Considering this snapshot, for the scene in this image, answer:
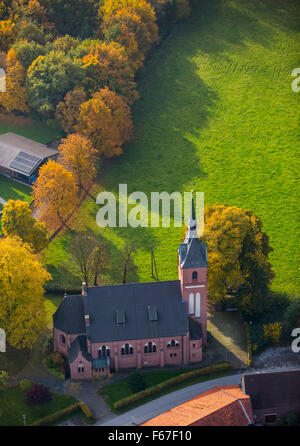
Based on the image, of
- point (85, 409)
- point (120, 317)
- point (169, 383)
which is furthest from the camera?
point (120, 317)

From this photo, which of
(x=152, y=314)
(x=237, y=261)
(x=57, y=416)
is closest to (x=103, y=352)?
(x=152, y=314)

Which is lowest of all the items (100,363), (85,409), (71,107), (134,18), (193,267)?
(85,409)

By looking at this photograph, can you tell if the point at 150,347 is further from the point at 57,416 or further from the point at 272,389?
the point at 272,389

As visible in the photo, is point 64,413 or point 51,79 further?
point 51,79

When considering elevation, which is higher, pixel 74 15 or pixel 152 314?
pixel 74 15

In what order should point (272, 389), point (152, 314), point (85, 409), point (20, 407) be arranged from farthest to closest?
1. point (152, 314)
2. point (20, 407)
3. point (85, 409)
4. point (272, 389)

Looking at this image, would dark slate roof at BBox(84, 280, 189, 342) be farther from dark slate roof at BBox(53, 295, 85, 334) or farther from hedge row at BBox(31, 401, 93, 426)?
hedge row at BBox(31, 401, 93, 426)

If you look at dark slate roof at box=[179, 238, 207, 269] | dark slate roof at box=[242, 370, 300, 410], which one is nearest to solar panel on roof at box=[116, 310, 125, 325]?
dark slate roof at box=[179, 238, 207, 269]

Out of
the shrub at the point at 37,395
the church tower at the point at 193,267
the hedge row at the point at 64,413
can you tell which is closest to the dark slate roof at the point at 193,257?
the church tower at the point at 193,267
